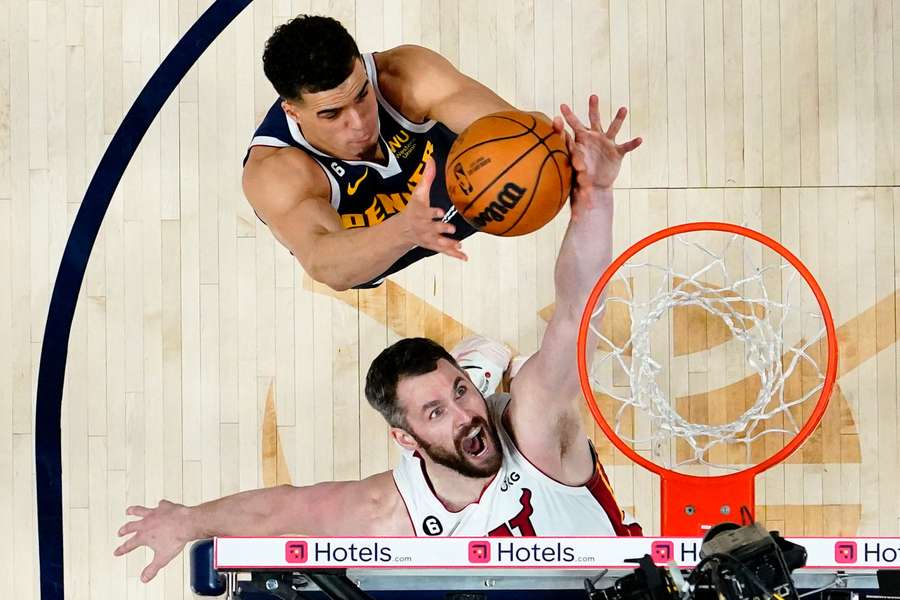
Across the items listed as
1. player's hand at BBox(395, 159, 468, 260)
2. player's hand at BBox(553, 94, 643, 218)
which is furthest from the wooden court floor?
player's hand at BBox(395, 159, 468, 260)

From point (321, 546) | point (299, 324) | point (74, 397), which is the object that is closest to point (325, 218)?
point (299, 324)

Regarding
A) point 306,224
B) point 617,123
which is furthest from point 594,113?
point 306,224

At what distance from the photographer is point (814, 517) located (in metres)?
4.17

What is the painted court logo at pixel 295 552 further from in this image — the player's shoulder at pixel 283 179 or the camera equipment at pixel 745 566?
the player's shoulder at pixel 283 179

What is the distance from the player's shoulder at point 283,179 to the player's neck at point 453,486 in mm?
1048

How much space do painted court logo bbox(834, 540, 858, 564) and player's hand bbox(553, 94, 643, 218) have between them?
1235 millimetres

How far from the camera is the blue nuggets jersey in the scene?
368cm

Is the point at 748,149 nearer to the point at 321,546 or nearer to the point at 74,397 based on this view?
the point at 321,546

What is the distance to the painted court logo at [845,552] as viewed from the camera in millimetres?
2725

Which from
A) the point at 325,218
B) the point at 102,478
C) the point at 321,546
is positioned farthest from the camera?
the point at 102,478

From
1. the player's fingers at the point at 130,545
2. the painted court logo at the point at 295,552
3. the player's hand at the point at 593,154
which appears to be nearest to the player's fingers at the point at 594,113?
the player's hand at the point at 593,154

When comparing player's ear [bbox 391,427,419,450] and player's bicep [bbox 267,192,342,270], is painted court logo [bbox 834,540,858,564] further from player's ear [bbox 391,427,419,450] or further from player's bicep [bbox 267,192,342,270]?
player's bicep [bbox 267,192,342,270]

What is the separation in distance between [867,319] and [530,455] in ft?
5.67

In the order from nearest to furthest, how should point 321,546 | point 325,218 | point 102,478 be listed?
point 321,546 → point 325,218 → point 102,478
